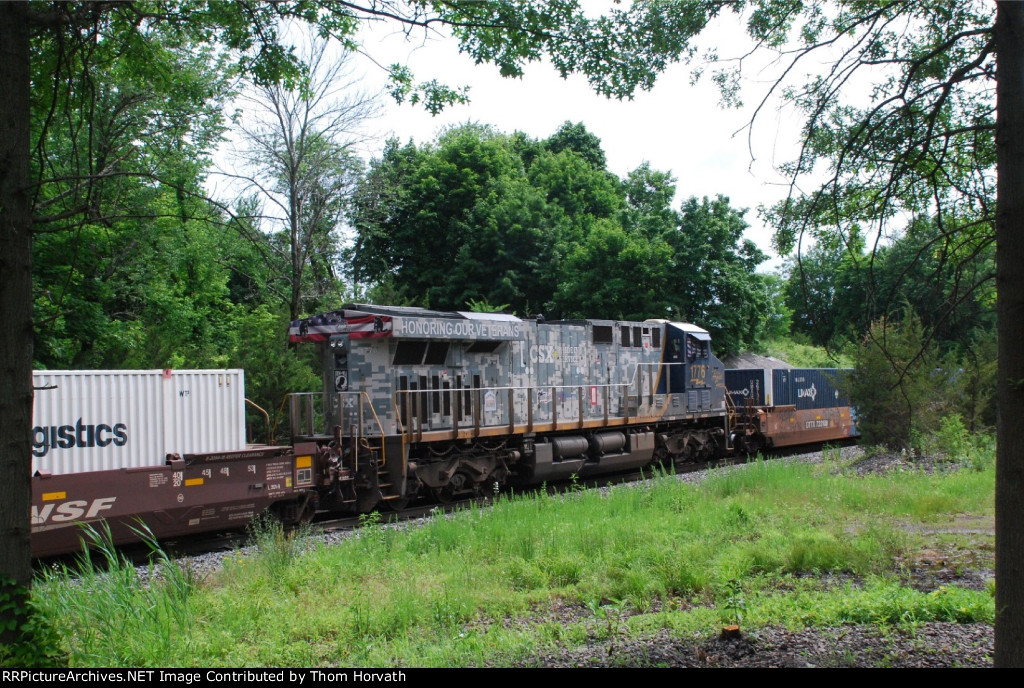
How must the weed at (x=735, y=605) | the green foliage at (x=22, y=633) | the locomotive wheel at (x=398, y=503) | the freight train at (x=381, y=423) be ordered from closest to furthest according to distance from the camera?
the green foliage at (x=22, y=633)
the weed at (x=735, y=605)
the freight train at (x=381, y=423)
the locomotive wheel at (x=398, y=503)

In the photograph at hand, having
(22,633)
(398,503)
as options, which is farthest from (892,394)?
(22,633)

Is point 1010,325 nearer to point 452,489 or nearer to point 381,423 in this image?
point 381,423

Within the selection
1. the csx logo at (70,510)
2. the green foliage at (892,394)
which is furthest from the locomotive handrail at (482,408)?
the green foliage at (892,394)

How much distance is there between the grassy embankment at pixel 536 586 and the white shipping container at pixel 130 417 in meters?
3.06

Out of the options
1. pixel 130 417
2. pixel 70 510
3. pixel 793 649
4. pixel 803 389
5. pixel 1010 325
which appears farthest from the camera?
pixel 803 389

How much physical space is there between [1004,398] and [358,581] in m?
5.81

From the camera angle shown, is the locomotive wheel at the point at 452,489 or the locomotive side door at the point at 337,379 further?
the locomotive wheel at the point at 452,489

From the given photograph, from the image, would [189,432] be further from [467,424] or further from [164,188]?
[164,188]

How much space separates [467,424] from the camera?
14.5 m

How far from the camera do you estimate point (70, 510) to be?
30.3ft

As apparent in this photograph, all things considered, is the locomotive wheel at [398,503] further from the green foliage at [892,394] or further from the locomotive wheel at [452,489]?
the green foliage at [892,394]

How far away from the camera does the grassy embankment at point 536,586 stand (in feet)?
18.0

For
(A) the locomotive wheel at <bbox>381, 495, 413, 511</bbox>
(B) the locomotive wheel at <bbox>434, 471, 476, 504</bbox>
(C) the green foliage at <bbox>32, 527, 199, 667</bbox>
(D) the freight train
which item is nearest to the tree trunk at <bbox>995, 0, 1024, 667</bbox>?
(C) the green foliage at <bbox>32, 527, 199, 667</bbox>

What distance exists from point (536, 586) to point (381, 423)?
6.42 m
